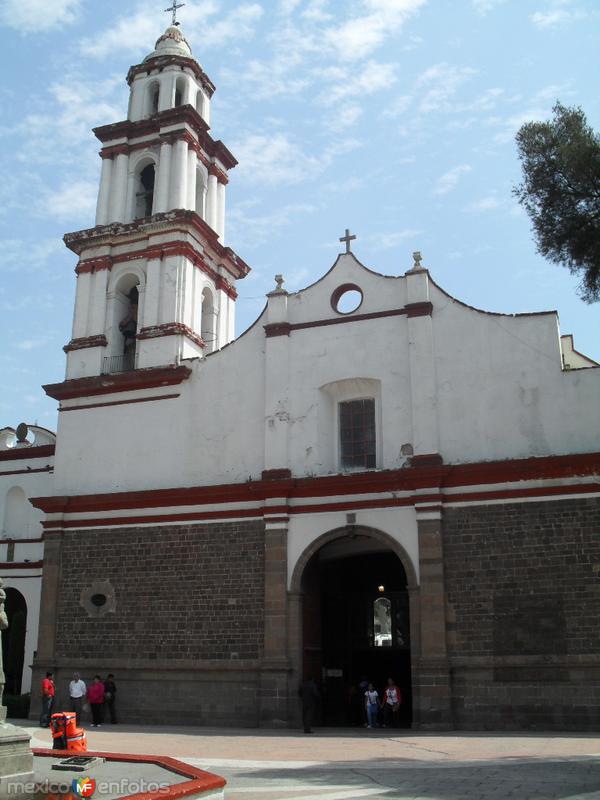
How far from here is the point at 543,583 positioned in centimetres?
1872

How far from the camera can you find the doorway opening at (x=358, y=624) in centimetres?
2230

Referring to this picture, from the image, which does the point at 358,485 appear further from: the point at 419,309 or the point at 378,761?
the point at 378,761

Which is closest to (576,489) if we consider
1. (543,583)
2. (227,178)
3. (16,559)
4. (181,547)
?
(543,583)

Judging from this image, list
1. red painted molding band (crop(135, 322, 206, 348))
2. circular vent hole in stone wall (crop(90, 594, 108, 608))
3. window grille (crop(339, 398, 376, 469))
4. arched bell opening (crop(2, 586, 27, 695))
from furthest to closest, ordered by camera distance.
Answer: arched bell opening (crop(2, 586, 27, 695)), red painted molding band (crop(135, 322, 206, 348)), circular vent hole in stone wall (crop(90, 594, 108, 608)), window grille (crop(339, 398, 376, 469))

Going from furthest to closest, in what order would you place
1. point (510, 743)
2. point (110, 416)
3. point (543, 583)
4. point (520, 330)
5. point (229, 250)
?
point (229, 250)
point (110, 416)
point (520, 330)
point (543, 583)
point (510, 743)

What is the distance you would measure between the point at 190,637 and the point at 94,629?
299 centimetres

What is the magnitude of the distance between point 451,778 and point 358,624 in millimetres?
13228

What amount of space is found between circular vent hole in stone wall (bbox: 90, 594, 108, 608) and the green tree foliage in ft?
47.6

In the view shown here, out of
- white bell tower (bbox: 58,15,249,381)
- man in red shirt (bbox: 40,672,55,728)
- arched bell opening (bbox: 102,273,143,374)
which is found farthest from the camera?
arched bell opening (bbox: 102,273,143,374)

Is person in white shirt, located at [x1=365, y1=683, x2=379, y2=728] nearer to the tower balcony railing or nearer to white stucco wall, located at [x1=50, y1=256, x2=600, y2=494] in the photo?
white stucco wall, located at [x1=50, y1=256, x2=600, y2=494]

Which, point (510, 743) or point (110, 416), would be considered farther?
point (110, 416)

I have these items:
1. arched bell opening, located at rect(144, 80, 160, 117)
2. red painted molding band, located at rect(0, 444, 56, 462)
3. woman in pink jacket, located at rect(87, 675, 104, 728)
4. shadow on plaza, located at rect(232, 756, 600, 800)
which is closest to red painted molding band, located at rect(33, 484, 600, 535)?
woman in pink jacket, located at rect(87, 675, 104, 728)

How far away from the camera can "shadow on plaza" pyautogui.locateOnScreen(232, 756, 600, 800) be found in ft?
31.9

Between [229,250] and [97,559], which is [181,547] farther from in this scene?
[229,250]
